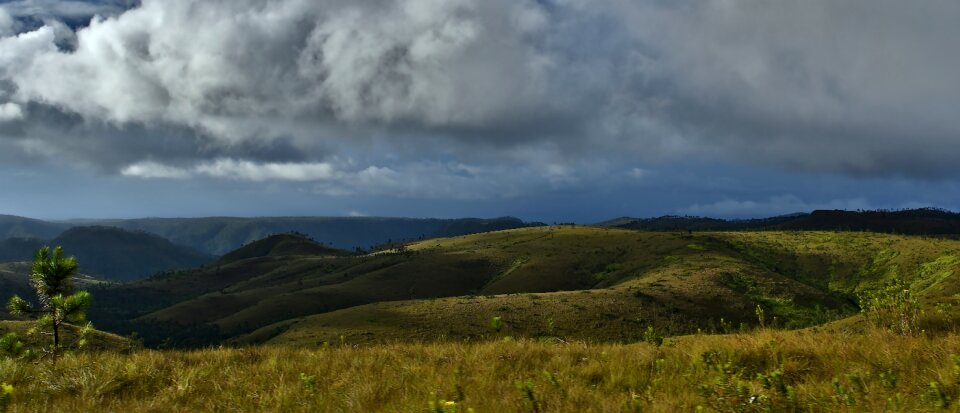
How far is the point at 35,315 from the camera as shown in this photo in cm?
1209

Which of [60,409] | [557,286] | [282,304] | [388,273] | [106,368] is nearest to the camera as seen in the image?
[60,409]

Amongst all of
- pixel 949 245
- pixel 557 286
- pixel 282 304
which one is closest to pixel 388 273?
pixel 282 304

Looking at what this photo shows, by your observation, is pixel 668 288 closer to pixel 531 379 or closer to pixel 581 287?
pixel 581 287

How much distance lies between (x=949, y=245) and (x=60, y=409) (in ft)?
440

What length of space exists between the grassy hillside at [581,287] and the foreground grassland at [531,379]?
19085mm

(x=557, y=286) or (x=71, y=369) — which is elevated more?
(x=71, y=369)

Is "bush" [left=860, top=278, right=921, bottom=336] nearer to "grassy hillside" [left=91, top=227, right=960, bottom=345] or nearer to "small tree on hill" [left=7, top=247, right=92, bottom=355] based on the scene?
"small tree on hill" [left=7, top=247, right=92, bottom=355]

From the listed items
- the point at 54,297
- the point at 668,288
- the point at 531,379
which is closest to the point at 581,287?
the point at 668,288

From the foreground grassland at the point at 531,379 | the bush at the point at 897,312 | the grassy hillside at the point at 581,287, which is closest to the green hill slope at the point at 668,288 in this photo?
the grassy hillside at the point at 581,287

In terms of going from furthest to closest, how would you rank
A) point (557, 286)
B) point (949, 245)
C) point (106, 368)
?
point (557, 286), point (949, 245), point (106, 368)

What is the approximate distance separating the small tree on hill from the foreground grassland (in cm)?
221

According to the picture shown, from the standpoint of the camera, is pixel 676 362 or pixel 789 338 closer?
pixel 676 362

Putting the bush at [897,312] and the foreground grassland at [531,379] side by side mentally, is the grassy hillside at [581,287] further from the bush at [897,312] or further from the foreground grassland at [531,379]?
the foreground grassland at [531,379]

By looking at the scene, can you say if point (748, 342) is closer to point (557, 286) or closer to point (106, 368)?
point (106, 368)
